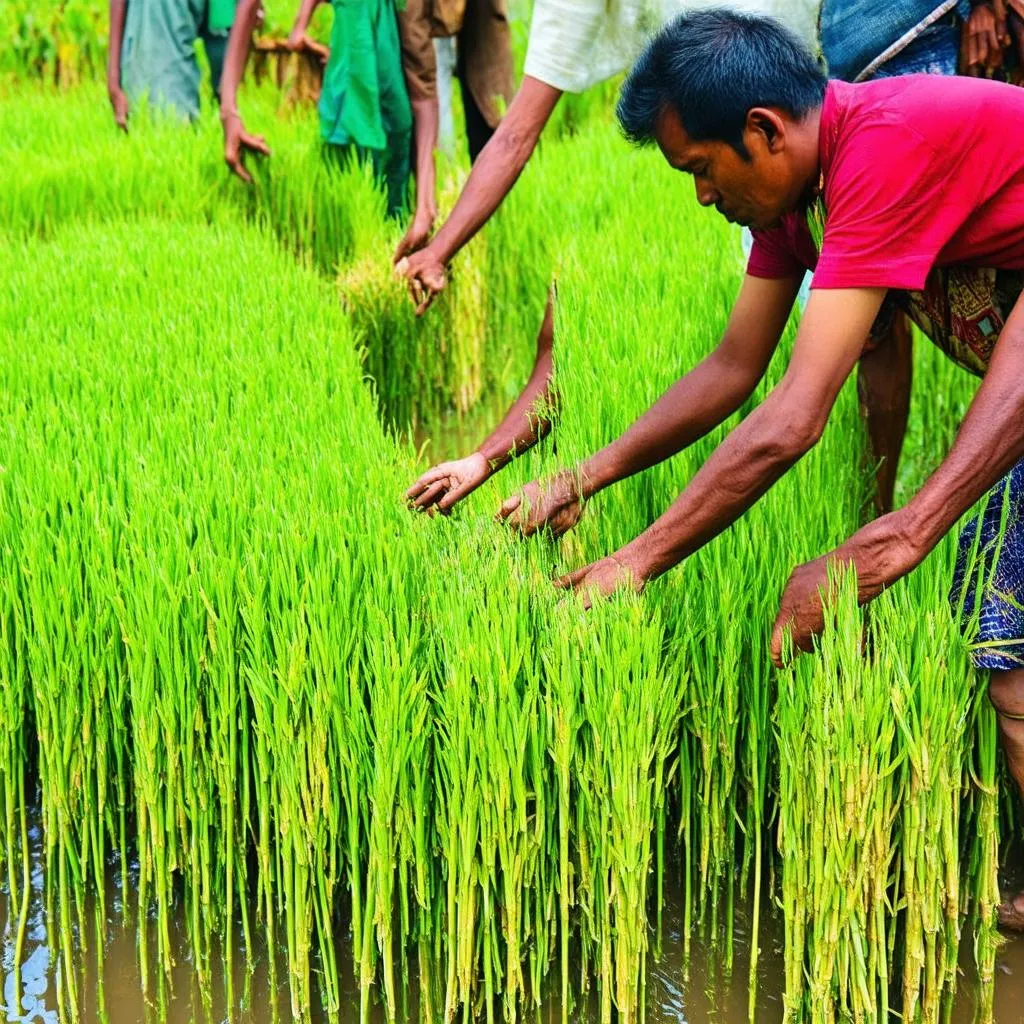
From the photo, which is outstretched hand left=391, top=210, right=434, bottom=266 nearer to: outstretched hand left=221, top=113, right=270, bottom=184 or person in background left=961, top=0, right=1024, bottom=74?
outstretched hand left=221, top=113, right=270, bottom=184

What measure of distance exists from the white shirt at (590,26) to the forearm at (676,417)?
1.13 metres

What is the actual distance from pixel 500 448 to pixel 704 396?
1.52 ft

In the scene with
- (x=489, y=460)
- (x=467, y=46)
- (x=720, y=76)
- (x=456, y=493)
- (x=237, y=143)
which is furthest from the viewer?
(x=237, y=143)

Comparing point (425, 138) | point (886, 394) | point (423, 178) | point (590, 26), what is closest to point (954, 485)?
point (886, 394)

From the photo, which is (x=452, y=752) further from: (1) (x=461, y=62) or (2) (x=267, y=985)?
(1) (x=461, y=62)

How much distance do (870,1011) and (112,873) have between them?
148cm

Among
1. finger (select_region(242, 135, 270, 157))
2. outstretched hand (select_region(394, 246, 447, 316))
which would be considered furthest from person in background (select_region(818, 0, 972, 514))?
finger (select_region(242, 135, 270, 157))

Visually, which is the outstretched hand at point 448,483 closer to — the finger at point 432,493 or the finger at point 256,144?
the finger at point 432,493

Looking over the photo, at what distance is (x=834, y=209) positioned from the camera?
6.70ft

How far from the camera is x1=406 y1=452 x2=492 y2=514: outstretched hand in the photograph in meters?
2.57

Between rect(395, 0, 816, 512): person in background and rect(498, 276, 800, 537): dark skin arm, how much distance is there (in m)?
0.62

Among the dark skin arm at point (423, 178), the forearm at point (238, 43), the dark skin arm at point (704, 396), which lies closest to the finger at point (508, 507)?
the dark skin arm at point (704, 396)

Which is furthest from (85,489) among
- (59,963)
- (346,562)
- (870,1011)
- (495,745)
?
(870,1011)

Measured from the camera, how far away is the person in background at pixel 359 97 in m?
4.81
